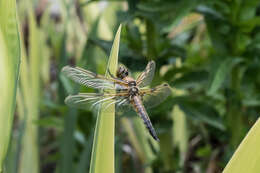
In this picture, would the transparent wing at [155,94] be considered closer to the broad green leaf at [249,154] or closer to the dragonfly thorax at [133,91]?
the dragonfly thorax at [133,91]

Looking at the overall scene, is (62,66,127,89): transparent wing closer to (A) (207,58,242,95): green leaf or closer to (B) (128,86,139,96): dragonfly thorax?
(B) (128,86,139,96): dragonfly thorax

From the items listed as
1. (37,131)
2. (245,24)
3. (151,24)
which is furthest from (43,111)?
(245,24)

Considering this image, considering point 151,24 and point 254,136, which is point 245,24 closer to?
point 151,24

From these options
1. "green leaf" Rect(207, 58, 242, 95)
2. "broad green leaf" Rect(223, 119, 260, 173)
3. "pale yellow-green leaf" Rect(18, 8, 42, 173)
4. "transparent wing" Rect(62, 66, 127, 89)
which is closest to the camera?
"broad green leaf" Rect(223, 119, 260, 173)

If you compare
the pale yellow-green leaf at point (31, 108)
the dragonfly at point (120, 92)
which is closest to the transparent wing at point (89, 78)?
the dragonfly at point (120, 92)

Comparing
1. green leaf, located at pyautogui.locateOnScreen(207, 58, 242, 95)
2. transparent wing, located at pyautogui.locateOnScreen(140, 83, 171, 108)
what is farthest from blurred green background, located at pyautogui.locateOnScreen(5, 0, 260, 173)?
transparent wing, located at pyautogui.locateOnScreen(140, 83, 171, 108)

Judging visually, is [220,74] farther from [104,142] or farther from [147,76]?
[104,142]
